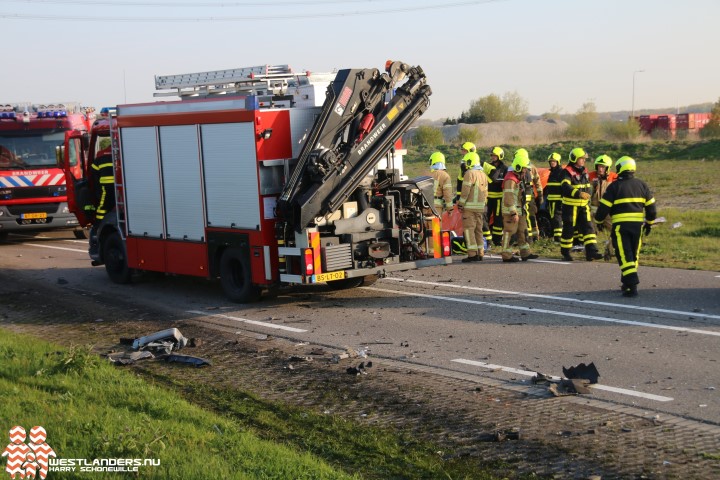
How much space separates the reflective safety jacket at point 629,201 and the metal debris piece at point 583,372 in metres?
4.56

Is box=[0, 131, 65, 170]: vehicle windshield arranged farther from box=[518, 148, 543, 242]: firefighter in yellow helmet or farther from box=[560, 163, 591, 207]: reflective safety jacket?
box=[560, 163, 591, 207]: reflective safety jacket

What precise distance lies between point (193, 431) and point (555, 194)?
1177 centimetres

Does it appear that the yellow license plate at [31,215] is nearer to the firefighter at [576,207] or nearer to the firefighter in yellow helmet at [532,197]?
the firefighter in yellow helmet at [532,197]

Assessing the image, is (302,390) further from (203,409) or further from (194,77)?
(194,77)

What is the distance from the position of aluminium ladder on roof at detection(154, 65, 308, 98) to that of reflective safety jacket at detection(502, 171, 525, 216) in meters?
4.34

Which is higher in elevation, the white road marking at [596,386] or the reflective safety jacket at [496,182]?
the reflective safety jacket at [496,182]

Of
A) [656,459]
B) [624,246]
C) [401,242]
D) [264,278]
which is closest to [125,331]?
[264,278]

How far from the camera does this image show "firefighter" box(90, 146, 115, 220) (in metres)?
15.3

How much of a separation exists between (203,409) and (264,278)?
14.8 ft

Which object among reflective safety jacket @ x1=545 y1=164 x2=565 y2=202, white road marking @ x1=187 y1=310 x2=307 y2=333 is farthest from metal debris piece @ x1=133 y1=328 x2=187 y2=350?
reflective safety jacket @ x1=545 y1=164 x2=565 y2=202

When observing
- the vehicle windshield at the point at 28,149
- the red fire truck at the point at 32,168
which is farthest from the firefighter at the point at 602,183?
the vehicle windshield at the point at 28,149

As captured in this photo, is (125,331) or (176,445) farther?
(125,331)

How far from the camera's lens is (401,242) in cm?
1294

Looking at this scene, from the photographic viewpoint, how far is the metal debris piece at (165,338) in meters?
10.6
